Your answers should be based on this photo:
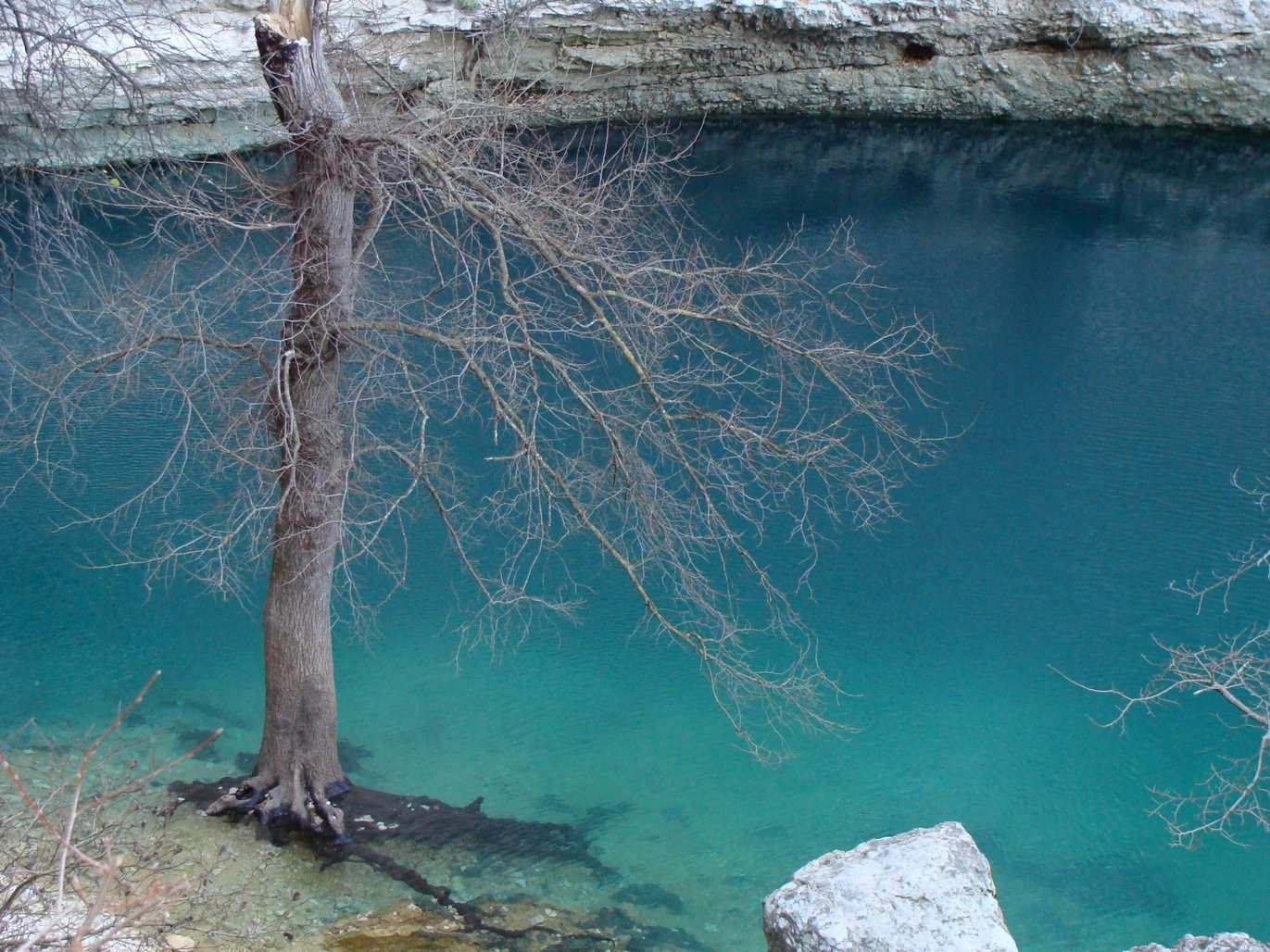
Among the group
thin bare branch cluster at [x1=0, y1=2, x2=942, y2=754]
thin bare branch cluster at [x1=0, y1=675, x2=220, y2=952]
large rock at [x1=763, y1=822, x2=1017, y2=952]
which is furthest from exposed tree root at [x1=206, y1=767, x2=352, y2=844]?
large rock at [x1=763, y1=822, x2=1017, y2=952]

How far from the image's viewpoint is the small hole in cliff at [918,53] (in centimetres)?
1603

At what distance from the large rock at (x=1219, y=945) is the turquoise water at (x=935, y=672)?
5.54ft

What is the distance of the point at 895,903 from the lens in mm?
3145

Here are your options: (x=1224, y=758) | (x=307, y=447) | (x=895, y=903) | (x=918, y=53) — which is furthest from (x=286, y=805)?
(x=918, y=53)

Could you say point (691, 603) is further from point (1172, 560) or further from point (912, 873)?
point (912, 873)

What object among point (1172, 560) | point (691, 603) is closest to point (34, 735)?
point (691, 603)

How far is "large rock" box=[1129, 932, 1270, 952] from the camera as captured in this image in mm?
3166

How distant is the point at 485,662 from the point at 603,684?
70 cm

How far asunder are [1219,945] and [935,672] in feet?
11.4

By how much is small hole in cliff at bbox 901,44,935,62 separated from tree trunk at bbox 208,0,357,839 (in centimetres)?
1340

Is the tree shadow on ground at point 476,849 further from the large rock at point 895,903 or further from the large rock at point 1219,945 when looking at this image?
the large rock at point 1219,945

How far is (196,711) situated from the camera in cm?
607

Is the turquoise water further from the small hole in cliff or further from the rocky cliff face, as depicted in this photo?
the small hole in cliff

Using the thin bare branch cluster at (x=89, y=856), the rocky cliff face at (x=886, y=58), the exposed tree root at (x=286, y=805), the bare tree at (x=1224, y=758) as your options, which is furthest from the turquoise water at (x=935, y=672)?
the rocky cliff face at (x=886, y=58)
